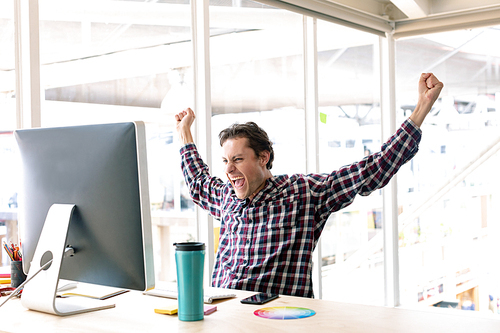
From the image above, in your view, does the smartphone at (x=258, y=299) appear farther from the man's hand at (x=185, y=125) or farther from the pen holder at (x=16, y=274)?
the man's hand at (x=185, y=125)

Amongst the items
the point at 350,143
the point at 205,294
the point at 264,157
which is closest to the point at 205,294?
the point at 205,294

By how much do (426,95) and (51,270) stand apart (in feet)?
4.56

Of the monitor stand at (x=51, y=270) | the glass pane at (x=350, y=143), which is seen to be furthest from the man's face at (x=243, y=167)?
the glass pane at (x=350, y=143)

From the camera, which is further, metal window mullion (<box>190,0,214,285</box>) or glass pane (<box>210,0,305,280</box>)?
glass pane (<box>210,0,305,280</box>)

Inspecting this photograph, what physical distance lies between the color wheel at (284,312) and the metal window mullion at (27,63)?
1353 millimetres

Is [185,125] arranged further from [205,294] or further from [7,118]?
[205,294]

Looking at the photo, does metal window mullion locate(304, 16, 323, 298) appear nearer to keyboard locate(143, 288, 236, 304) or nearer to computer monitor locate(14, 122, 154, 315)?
keyboard locate(143, 288, 236, 304)

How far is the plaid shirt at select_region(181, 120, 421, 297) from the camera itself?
1944 millimetres

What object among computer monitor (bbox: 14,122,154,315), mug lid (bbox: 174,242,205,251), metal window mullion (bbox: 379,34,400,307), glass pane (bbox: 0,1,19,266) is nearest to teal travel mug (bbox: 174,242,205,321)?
mug lid (bbox: 174,242,205,251)

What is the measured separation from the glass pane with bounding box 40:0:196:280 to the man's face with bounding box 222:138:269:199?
2.57ft

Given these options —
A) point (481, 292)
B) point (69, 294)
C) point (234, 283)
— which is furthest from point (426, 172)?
point (69, 294)

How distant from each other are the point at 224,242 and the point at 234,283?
207 mm

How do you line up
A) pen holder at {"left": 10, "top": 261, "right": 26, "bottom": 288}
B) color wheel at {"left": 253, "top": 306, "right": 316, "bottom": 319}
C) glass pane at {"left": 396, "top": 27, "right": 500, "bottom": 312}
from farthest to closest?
glass pane at {"left": 396, "top": 27, "right": 500, "bottom": 312} → pen holder at {"left": 10, "top": 261, "right": 26, "bottom": 288} → color wheel at {"left": 253, "top": 306, "right": 316, "bottom": 319}

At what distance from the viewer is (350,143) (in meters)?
4.28
